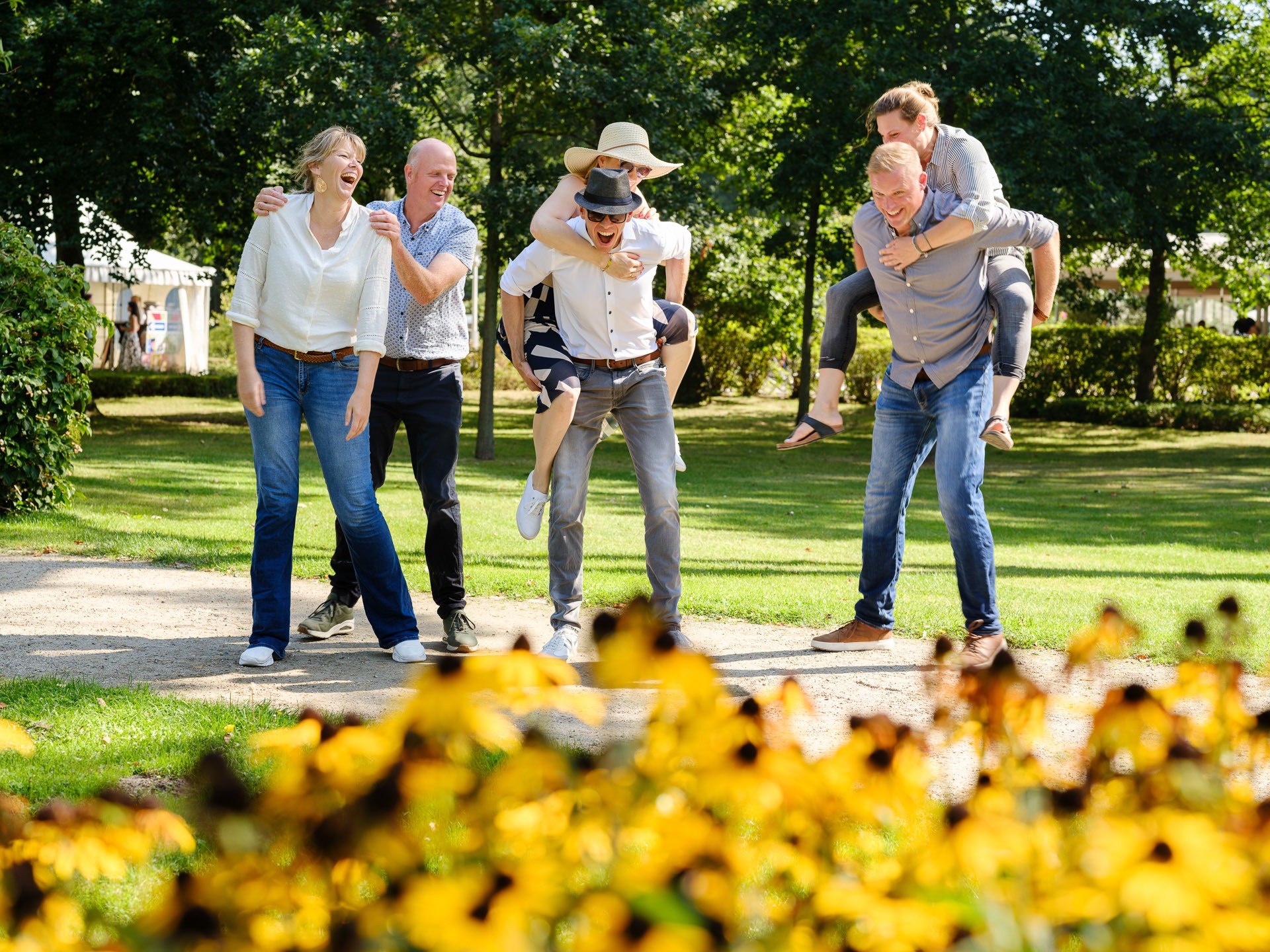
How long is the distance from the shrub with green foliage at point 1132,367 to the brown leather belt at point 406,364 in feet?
80.7

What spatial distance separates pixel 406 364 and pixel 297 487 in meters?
0.78

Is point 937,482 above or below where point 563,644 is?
above

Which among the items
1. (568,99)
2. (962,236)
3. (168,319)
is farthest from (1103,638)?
(168,319)

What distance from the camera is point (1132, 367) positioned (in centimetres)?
2895

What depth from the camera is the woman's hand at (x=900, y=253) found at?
17.2 feet

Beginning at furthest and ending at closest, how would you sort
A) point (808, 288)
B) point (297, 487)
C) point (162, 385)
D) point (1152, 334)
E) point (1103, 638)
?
point (162, 385) < point (1152, 334) < point (808, 288) < point (297, 487) < point (1103, 638)

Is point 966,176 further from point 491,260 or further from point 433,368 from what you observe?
point 491,260

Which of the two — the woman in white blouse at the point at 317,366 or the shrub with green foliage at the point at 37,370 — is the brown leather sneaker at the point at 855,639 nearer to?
the woman in white blouse at the point at 317,366

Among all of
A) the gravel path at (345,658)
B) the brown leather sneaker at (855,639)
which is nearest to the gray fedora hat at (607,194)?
the gravel path at (345,658)

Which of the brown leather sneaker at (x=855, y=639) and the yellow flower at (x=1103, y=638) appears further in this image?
the brown leather sneaker at (x=855, y=639)

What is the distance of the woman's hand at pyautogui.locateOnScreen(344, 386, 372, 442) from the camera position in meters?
5.06

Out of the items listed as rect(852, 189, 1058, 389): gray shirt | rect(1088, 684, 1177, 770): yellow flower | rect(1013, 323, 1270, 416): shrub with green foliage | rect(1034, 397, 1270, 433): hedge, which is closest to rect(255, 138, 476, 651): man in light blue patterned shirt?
rect(852, 189, 1058, 389): gray shirt

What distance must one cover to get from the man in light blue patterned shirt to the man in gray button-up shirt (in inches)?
69.1

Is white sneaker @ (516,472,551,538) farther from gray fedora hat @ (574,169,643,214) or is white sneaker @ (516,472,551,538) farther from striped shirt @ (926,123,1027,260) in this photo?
striped shirt @ (926,123,1027,260)
